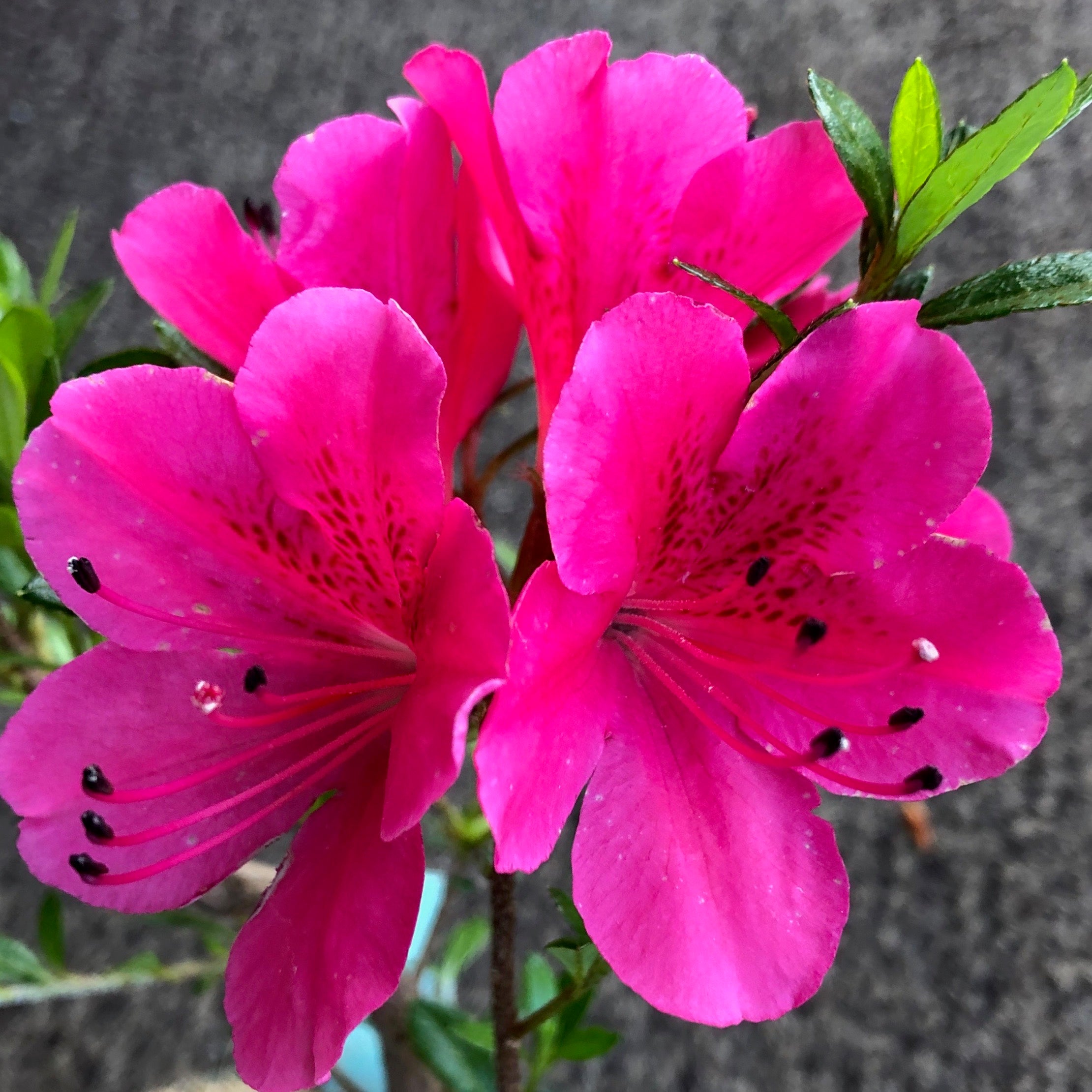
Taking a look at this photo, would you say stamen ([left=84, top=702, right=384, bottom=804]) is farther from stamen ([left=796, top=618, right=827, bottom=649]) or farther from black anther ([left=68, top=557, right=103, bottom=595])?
stamen ([left=796, top=618, right=827, bottom=649])

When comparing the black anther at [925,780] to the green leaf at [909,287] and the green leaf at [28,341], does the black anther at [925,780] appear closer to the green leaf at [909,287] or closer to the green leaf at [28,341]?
the green leaf at [909,287]

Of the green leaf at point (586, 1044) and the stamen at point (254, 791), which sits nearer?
the stamen at point (254, 791)

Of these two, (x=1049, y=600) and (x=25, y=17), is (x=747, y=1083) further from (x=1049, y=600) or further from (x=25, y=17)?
(x=25, y=17)

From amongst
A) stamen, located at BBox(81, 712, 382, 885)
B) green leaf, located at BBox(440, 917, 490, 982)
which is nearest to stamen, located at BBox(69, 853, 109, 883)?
stamen, located at BBox(81, 712, 382, 885)

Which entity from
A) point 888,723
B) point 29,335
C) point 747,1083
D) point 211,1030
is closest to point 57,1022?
point 211,1030

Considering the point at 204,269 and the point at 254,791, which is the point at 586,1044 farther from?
the point at 204,269

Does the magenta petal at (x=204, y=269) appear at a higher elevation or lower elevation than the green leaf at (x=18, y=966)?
higher

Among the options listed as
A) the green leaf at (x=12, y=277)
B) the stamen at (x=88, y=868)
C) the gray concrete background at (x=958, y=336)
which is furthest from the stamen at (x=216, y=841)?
the gray concrete background at (x=958, y=336)
